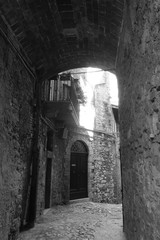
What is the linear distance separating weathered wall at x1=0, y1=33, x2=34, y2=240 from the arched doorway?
4.85 m

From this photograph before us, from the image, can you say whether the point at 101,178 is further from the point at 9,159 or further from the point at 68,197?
the point at 9,159

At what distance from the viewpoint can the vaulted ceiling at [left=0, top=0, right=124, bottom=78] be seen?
3.57 meters

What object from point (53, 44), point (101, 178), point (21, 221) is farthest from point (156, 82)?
point (101, 178)

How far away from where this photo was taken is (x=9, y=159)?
376 cm

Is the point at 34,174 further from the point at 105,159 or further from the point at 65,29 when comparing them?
the point at 105,159

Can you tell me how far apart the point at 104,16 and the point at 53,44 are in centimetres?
151

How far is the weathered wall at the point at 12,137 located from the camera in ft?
11.4

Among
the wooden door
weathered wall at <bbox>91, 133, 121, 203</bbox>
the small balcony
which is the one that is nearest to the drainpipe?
the small balcony

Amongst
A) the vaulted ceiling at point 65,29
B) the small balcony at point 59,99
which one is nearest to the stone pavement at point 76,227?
the small balcony at point 59,99

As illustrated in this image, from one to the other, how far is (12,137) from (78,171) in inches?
252

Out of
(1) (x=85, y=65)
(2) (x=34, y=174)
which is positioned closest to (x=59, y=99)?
(1) (x=85, y=65)

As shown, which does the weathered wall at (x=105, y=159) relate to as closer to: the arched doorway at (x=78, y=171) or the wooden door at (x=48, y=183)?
the arched doorway at (x=78, y=171)

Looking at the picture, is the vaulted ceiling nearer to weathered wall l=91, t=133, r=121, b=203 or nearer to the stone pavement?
the stone pavement

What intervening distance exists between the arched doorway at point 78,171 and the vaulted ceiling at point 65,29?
519 cm
